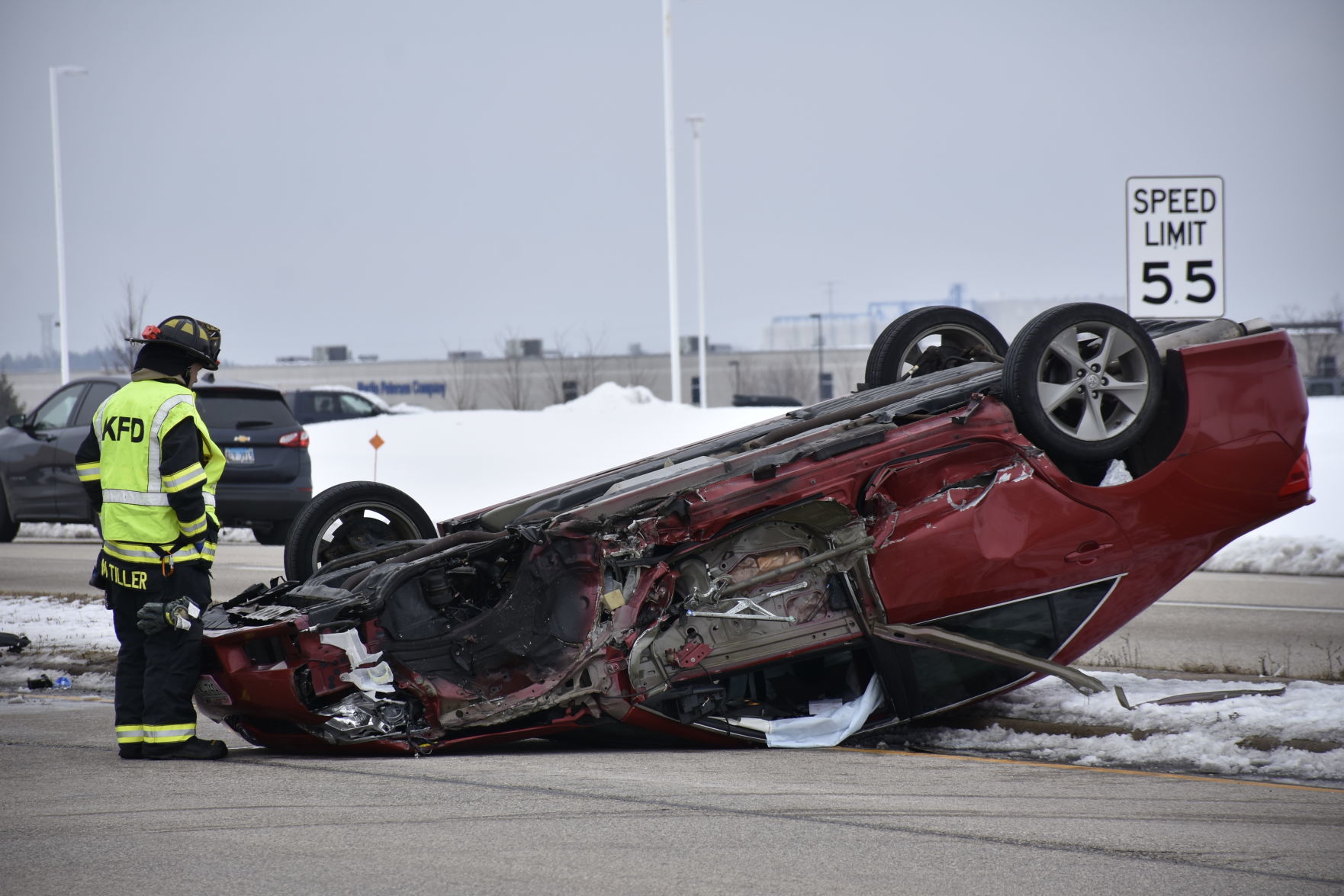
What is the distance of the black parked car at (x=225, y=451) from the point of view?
13773mm

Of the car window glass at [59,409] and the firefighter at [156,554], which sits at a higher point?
the car window glass at [59,409]

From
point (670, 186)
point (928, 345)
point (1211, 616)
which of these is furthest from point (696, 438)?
point (928, 345)

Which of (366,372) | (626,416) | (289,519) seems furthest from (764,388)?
(289,519)

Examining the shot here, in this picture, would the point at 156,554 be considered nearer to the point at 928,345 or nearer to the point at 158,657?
the point at 158,657

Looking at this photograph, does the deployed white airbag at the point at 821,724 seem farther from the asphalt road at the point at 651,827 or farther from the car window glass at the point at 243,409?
the car window glass at the point at 243,409

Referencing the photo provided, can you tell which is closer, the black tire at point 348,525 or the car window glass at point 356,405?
the black tire at point 348,525

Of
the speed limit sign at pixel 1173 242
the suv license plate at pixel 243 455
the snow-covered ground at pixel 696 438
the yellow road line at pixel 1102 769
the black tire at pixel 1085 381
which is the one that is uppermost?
the speed limit sign at pixel 1173 242

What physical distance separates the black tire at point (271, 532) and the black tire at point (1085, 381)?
11153 millimetres

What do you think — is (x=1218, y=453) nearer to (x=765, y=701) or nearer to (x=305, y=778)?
(x=765, y=701)

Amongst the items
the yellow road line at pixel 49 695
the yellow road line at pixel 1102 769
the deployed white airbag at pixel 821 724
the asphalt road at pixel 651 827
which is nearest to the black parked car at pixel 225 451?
the yellow road line at pixel 49 695

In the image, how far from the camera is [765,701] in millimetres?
5473

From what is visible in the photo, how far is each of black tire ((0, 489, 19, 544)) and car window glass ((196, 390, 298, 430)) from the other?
2.94 meters

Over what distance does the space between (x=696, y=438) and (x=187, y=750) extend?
18.5 m

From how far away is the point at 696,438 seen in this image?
76.9ft
